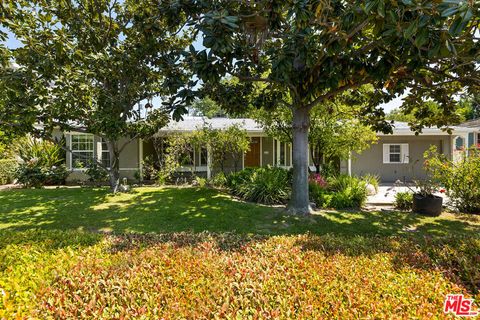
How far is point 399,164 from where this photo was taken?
14.9 m

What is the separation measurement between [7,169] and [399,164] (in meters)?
21.9

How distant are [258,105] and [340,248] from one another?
571 cm

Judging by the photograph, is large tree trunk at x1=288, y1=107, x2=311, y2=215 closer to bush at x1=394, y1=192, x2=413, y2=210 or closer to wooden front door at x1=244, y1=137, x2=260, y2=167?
bush at x1=394, y1=192, x2=413, y2=210

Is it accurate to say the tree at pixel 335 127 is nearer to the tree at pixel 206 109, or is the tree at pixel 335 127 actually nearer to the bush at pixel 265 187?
the bush at pixel 265 187

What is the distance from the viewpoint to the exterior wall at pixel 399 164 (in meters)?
14.6

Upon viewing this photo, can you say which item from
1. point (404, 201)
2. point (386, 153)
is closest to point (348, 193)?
point (404, 201)

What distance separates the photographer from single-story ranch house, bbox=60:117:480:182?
13866 millimetres

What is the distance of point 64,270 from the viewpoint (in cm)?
255

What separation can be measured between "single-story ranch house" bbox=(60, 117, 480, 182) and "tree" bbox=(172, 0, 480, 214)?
22.0 ft

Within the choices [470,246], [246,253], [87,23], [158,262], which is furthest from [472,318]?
[87,23]

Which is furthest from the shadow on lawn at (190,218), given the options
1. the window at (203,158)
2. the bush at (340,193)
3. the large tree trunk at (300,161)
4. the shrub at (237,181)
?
the window at (203,158)

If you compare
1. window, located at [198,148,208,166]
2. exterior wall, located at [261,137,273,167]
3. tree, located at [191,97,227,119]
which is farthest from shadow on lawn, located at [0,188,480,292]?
tree, located at [191,97,227,119]

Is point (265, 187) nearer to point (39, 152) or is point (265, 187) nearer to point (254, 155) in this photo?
point (254, 155)

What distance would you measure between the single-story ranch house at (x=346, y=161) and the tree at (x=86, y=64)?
4102 mm
